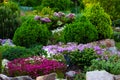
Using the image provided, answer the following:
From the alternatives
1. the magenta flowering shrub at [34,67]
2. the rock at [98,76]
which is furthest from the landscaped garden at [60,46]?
the rock at [98,76]

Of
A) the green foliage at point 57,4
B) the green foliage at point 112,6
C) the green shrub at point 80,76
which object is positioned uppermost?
the green shrub at point 80,76

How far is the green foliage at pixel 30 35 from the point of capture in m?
14.5

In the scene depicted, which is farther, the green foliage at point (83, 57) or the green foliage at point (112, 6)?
the green foliage at point (112, 6)

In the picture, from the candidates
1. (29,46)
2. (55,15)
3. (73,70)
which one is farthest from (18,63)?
(55,15)

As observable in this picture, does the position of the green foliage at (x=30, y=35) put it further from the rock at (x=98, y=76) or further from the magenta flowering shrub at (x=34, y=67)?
the rock at (x=98, y=76)

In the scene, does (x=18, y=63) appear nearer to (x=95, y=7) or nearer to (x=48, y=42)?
(x=48, y=42)

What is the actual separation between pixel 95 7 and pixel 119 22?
6.84 meters

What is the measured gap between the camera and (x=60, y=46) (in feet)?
44.2

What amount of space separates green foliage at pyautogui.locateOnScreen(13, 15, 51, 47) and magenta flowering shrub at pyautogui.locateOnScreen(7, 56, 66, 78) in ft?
12.4

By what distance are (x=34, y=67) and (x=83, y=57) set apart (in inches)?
74.4

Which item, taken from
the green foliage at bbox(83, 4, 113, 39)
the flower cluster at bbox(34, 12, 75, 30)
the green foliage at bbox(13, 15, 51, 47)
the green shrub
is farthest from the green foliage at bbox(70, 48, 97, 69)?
the flower cluster at bbox(34, 12, 75, 30)

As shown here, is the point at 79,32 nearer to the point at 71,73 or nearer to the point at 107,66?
the point at 71,73

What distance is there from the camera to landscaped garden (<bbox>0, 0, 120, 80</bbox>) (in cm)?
1044

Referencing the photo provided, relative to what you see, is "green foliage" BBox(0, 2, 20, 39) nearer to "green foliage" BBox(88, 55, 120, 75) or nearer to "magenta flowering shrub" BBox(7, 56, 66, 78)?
"magenta flowering shrub" BBox(7, 56, 66, 78)
